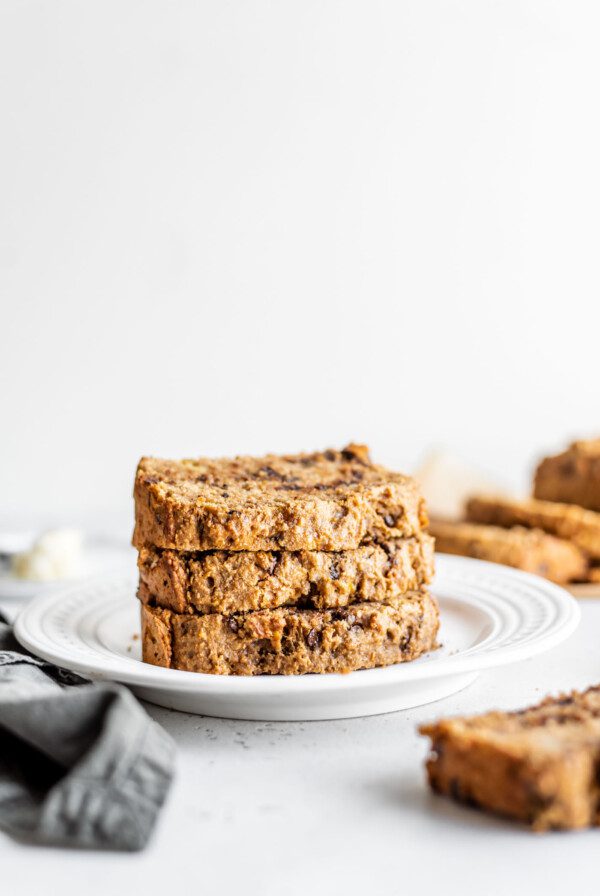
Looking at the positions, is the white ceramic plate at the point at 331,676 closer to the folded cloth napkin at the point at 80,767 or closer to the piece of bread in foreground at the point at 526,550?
the folded cloth napkin at the point at 80,767

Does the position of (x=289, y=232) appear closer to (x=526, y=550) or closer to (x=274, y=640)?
(x=526, y=550)

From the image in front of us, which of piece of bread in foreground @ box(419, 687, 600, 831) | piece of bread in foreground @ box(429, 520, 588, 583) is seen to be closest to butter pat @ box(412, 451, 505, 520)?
piece of bread in foreground @ box(429, 520, 588, 583)

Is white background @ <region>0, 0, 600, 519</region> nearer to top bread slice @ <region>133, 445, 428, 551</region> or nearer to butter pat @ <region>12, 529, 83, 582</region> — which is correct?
butter pat @ <region>12, 529, 83, 582</region>

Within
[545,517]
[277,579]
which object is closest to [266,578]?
[277,579]

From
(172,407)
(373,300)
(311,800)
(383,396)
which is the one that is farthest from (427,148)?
(311,800)

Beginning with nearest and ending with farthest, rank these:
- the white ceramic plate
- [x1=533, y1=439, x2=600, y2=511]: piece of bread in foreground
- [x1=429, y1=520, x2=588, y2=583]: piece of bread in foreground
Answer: the white ceramic plate, [x1=429, y1=520, x2=588, y2=583]: piece of bread in foreground, [x1=533, y1=439, x2=600, y2=511]: piece of bread in foreground

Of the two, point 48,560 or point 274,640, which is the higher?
point 274,640

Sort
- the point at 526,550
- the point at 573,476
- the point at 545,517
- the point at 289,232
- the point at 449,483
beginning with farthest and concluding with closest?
the point at 289,232, the point at 449,483, the point at 573,476, the point at 545,517, the point at 526,550
